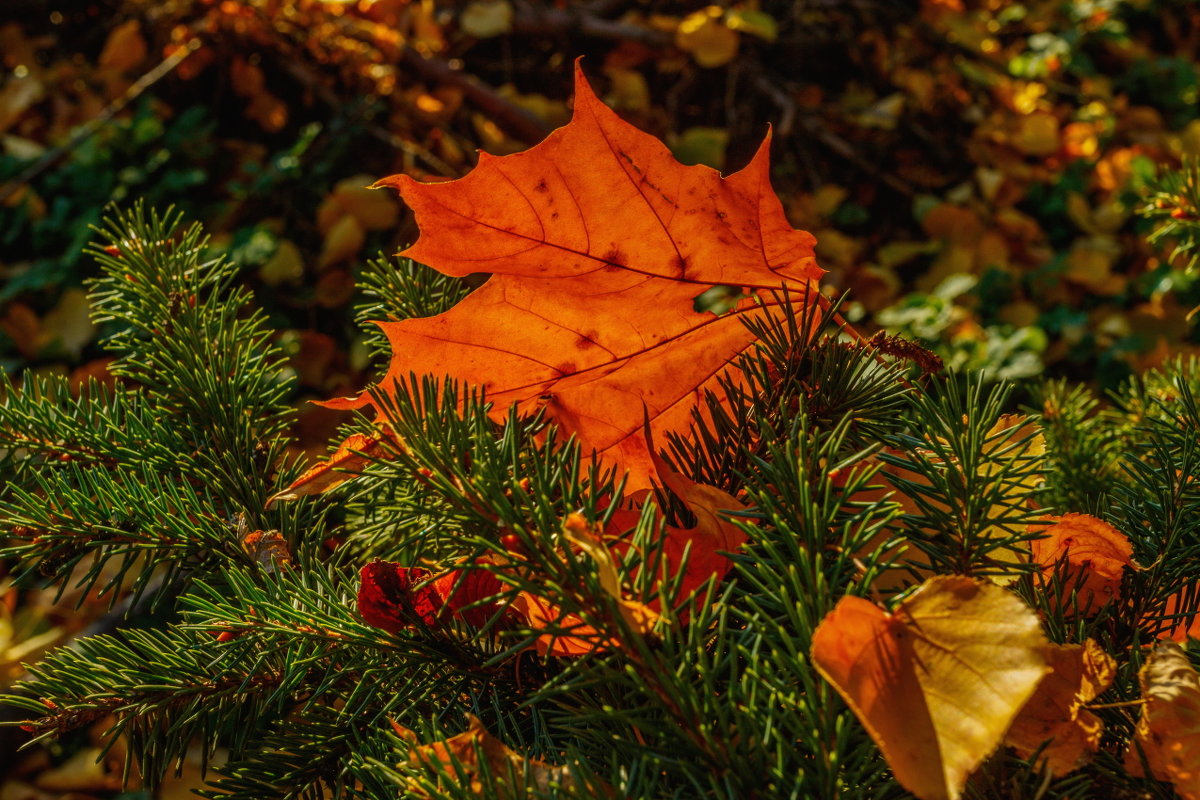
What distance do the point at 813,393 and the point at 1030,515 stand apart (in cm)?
13

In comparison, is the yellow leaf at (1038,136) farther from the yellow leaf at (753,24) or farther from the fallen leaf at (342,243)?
the fallen leaf at (342,243)

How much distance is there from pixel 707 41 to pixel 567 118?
0.40 m

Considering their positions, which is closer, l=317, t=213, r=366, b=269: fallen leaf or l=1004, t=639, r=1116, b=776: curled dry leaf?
l=1004, t=639, r=1116, b=776: curled dry leaf

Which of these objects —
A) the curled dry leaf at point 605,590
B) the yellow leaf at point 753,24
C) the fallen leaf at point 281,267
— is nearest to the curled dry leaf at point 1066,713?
the curled dry leaf at point 605,590

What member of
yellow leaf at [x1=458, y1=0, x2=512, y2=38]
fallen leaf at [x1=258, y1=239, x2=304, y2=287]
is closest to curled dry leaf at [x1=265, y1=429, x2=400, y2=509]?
fallen leaf at [x1=258, y1=239, x2=304, y2=287]

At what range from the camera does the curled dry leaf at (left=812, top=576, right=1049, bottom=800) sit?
0.32 metres

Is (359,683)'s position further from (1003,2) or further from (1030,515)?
(1003,2)

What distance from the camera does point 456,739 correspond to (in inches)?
15.6

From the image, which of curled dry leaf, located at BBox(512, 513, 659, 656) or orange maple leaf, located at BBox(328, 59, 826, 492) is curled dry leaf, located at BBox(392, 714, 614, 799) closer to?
curled dry leaf, located at BBox(512, 513, 659, 656)

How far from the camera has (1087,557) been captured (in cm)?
51

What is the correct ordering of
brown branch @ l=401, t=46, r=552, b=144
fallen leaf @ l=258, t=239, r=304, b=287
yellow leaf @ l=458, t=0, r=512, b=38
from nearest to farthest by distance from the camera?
→ fallen leaf @ l=258, t=239, r=304, b=287 < brown branch @ l=401, t=46, r=552, b=144 < yellow leaf @ l=458, t=0, r=512, b=38

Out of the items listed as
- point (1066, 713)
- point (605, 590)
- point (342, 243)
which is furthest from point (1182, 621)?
point (342, 243)

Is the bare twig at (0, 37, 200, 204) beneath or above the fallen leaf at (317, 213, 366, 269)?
above

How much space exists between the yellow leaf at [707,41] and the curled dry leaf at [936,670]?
6.40 ft
